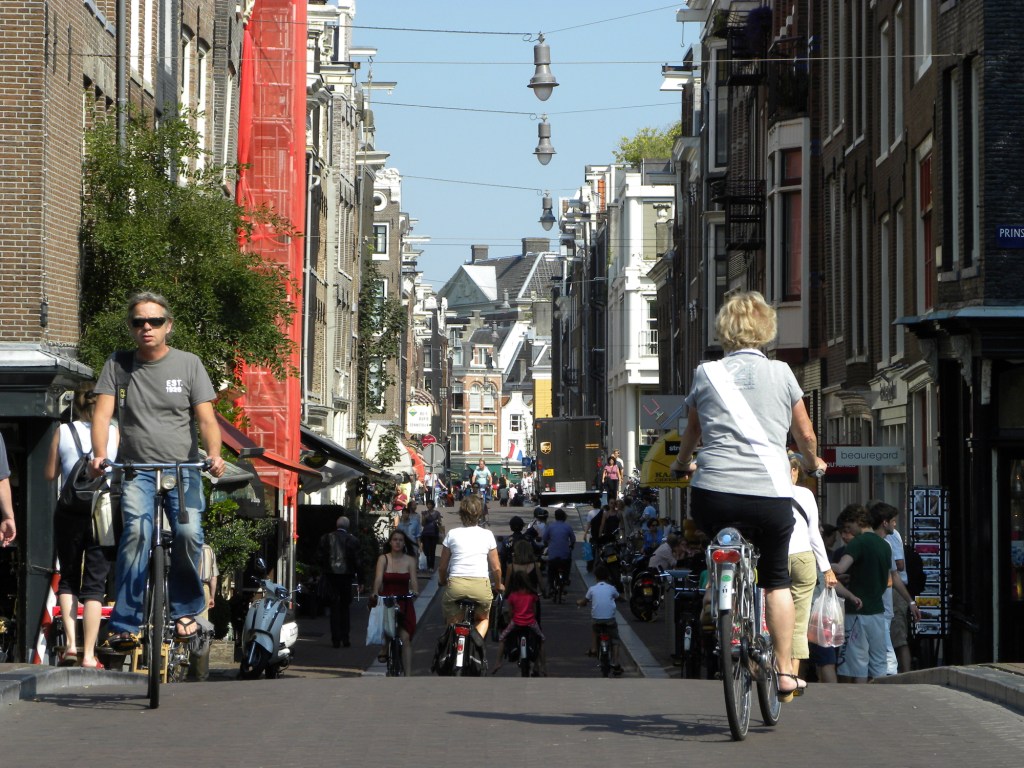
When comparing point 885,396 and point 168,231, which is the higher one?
point 168,231

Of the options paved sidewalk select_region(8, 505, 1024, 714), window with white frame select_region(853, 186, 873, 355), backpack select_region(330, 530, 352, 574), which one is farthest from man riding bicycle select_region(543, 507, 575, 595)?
backpack select_region(330, 530, 352, 574)

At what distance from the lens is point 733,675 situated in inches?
292

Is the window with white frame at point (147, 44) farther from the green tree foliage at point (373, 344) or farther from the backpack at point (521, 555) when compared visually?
the green tree foliage at point (373, 344)

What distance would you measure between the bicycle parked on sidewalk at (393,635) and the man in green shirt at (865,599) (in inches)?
206

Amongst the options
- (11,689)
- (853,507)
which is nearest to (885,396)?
(853,507)

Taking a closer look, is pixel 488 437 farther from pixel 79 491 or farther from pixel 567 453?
pixel 79 491

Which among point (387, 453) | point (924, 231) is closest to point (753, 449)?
point (924, 231)

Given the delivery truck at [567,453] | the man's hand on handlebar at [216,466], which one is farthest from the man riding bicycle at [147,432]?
the delivery truck at [567,453]

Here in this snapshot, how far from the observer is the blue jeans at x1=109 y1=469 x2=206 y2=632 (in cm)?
872

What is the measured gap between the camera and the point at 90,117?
22.9m

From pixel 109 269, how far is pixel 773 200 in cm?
1573

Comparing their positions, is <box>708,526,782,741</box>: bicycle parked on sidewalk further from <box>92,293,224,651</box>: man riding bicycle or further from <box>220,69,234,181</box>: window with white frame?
<box>220,69,234,181</box>: window with white frame

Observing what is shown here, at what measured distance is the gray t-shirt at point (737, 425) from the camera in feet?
25.3

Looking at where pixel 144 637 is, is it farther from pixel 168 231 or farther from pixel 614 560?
pixel 614 560
